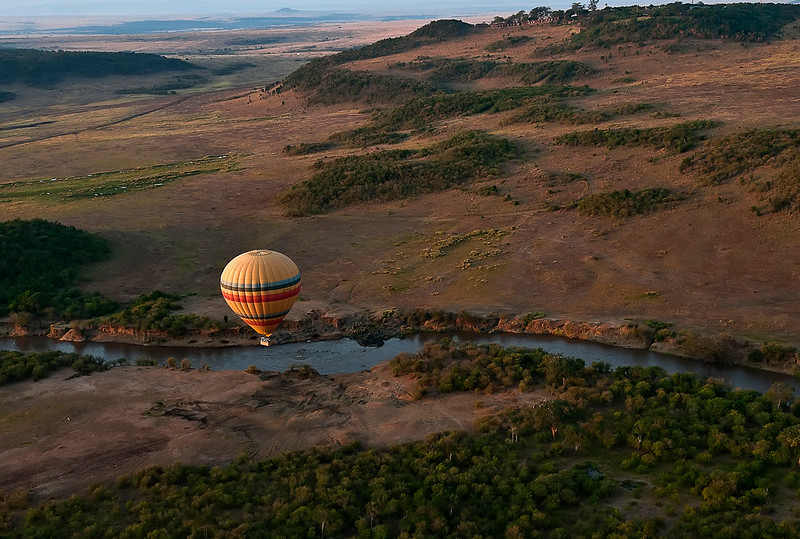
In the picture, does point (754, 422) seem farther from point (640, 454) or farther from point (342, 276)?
point (342, 276)

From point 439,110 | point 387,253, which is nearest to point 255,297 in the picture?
point 387,253

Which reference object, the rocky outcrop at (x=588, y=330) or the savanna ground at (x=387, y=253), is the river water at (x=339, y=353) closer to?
the rocky outcrop at (x=588, y=330)

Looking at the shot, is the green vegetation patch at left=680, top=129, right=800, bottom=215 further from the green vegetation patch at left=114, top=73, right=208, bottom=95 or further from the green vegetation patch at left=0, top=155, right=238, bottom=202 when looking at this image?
the green vegetation patch at left=114, top=73, right=208, bottom=95

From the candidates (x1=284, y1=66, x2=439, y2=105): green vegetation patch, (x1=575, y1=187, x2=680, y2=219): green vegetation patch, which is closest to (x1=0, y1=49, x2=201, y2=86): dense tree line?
(x1=284, y1=66, x2=439, y2=105): green vegetation patch

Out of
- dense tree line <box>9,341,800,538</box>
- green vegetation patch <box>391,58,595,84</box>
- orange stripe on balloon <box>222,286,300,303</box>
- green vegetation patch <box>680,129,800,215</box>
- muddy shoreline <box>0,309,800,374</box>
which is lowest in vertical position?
muddy shoreline <box>0,309,800,374</box>

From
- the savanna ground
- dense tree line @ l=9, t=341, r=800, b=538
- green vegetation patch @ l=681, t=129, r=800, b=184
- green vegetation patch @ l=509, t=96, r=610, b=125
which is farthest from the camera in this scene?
green vegetation patch @ l=509, t=96, r=610, b=125

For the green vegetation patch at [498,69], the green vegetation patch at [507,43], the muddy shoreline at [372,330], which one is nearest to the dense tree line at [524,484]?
the muddy shoreline at [372,330]
